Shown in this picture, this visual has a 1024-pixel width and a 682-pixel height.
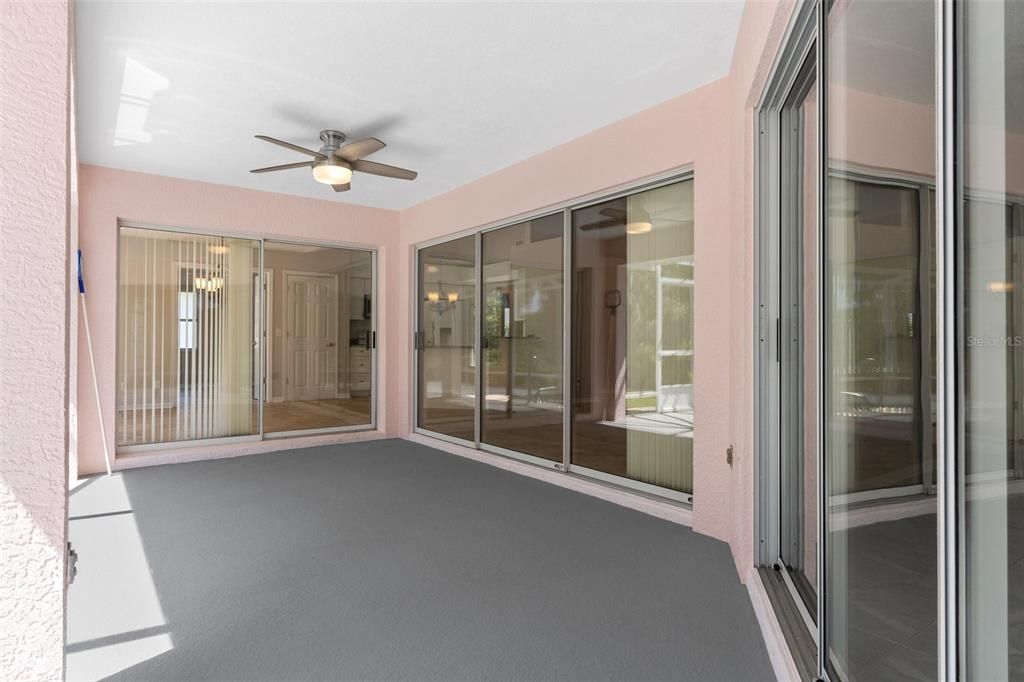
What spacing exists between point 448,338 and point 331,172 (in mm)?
2309

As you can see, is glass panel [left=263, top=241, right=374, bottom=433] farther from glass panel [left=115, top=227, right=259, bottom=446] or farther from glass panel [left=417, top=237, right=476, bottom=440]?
glass panel [left=417, top=237, right=476, bottom=440]

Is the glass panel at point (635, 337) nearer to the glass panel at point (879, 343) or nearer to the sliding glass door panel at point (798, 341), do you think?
the sliding glass door panel at point (798, 341)

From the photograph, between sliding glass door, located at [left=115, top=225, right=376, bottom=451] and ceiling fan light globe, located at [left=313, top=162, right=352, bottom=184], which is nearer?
ceiling fan light globe, located at [left=313, top=162, right=352, bottom=184]

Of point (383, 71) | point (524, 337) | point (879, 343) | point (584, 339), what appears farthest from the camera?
point (524, 337)

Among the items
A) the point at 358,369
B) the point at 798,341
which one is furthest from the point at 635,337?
the point at 358,369

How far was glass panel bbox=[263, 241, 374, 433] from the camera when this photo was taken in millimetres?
5777

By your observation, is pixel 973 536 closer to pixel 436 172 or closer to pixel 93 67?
pixel 93 67

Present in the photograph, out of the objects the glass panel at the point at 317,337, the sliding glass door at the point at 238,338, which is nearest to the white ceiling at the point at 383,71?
the sliding glass door at the point at 238,338

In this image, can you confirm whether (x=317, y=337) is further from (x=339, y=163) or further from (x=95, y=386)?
(x=339, y=163)

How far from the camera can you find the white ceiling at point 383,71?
2.57 m

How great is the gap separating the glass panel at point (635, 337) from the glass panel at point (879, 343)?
6.33ft

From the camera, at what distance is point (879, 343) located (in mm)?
1230

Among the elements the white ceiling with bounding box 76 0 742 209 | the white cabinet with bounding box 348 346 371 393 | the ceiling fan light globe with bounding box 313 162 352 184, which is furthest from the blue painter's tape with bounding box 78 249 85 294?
the white cabinet with bounding box 348 346 371 393

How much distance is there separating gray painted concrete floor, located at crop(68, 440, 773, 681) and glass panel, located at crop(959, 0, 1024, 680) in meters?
1.24
